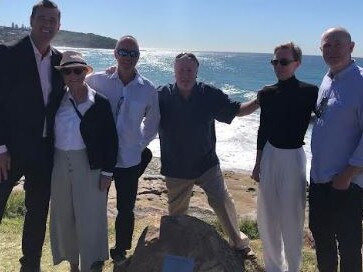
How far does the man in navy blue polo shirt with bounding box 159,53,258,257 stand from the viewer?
17.3 feet

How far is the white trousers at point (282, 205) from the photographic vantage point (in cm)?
464

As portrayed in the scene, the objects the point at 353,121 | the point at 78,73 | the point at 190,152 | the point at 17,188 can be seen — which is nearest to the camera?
the point at 353,121

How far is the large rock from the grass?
283 millimetres

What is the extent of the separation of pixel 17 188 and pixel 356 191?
22.9 feet

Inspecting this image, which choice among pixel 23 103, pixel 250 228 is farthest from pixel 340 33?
pixel 250 228

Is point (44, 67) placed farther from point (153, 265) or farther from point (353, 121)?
point (353, 121)

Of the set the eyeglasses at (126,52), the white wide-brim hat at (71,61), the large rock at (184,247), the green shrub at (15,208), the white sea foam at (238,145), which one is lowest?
the white sea foam at (238,145)

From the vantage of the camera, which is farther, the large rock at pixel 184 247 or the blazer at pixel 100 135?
the large rock at pixel 184 247

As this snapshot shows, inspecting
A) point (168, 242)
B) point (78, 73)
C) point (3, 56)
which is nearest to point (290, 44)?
point (78, 73)

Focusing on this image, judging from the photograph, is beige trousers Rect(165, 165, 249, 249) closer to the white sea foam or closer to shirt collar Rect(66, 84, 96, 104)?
shirt collar Rect(66, 84, 96, 104)

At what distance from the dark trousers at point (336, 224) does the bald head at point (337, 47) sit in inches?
43.4

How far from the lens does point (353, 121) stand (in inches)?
164

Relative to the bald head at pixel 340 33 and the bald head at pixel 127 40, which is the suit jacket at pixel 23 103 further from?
the bald head at pixel 340 33

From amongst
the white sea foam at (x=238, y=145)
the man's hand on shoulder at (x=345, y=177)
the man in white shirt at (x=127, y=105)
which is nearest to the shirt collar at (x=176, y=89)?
the man in white shirt at (x=127, y=105)
